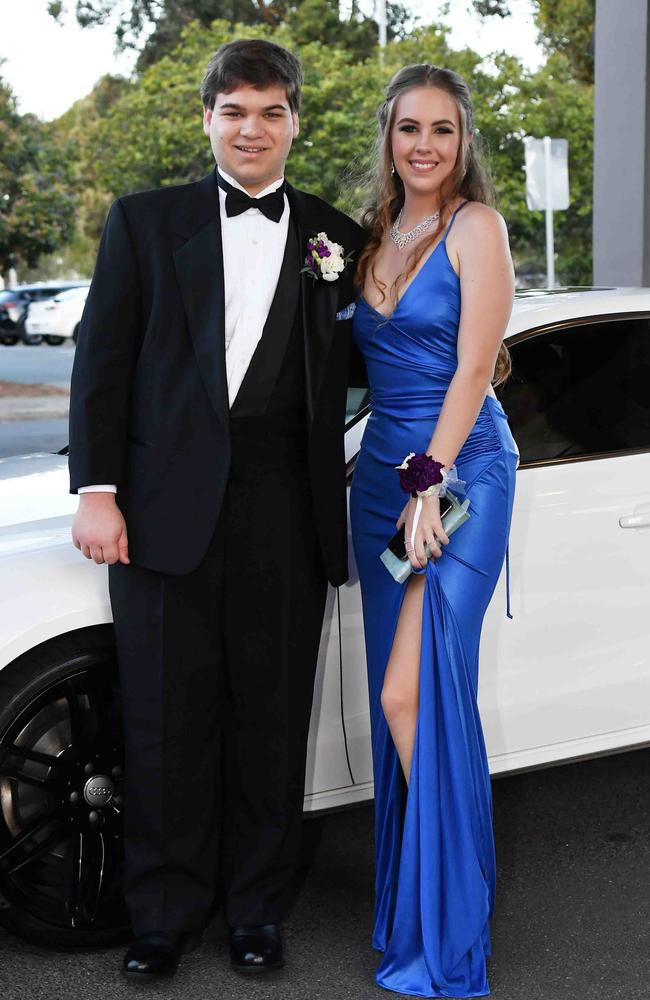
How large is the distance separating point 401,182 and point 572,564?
1.07 meters

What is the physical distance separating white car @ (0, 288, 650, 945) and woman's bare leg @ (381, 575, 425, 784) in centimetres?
31

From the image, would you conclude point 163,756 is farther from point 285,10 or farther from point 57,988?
point 285,10

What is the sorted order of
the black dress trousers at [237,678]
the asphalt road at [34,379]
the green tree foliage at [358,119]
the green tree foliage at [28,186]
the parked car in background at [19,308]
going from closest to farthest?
the black dress trousers at [237,678] → the asphalt road at [34,379] → the green tree foliage at [28,186] → the green tree foliage at [358,119] → the parked car in background at [19,308]

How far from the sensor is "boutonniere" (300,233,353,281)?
2.86 m

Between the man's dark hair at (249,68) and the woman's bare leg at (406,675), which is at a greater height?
the man's dark hair at (249,68)

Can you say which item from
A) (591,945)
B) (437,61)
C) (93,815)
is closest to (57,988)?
(93,815)

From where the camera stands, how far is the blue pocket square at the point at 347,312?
2924mm

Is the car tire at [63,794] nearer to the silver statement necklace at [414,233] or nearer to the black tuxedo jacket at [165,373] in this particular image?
the black tuxedo jacket at [165,373]

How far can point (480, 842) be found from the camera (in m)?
2.97

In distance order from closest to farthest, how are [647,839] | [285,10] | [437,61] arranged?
[647,839] → [437,61] → [285,10]

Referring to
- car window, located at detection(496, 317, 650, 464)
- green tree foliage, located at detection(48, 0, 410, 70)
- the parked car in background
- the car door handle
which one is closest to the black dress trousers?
car window, located at detection(496, 317, 650, 464)

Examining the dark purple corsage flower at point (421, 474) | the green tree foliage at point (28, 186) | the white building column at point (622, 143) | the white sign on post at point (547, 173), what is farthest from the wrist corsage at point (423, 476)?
the green tree foliage at point (28, 186)

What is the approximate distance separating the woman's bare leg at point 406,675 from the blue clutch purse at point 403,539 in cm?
6

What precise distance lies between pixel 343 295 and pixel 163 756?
112cm
